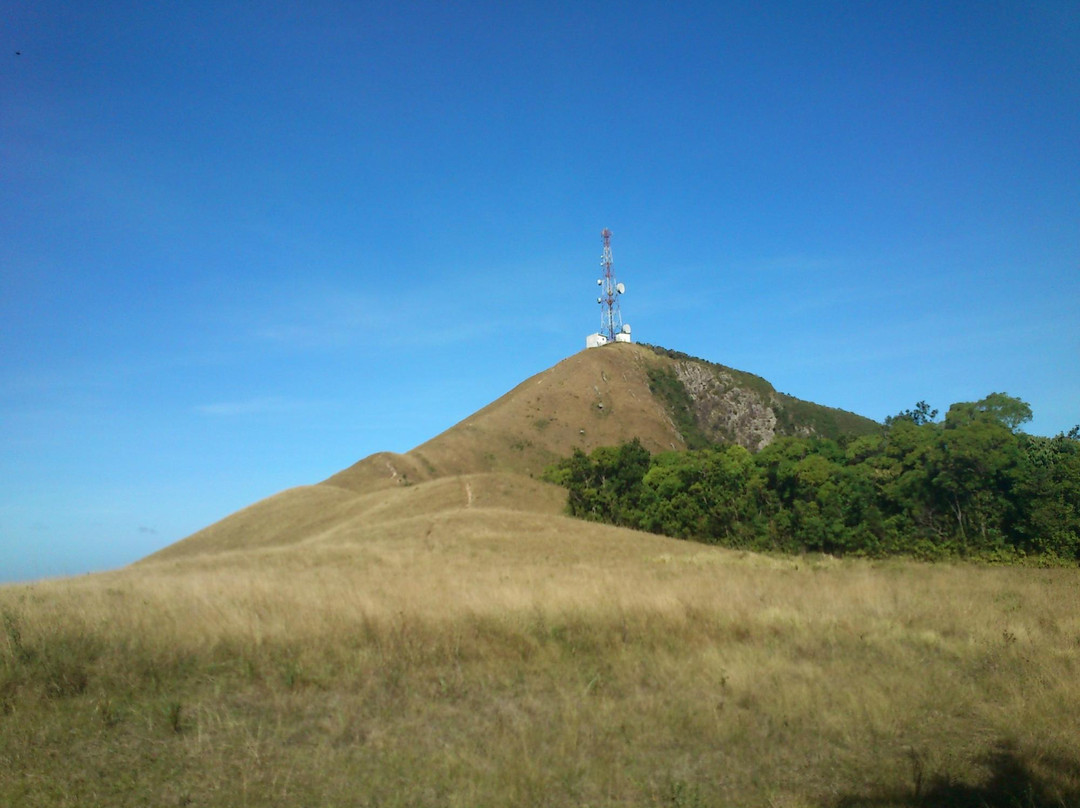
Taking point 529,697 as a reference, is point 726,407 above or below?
above

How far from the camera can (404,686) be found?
8.25m

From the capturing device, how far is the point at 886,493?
45.0 metres

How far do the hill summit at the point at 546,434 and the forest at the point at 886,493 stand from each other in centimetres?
906

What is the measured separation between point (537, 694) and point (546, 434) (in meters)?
121

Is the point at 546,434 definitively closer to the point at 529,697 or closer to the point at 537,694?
the point at 537,694

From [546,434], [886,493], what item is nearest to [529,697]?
[886,493]

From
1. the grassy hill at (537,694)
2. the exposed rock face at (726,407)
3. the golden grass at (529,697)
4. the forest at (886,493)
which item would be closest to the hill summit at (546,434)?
the exposed rock face at (726,407)

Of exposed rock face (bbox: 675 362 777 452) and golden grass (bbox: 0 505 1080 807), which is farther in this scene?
exposed rock face (bbox: 675 362 777 452)

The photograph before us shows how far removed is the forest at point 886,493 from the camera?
3556 cm

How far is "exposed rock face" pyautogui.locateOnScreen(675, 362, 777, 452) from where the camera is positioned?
151375 mm

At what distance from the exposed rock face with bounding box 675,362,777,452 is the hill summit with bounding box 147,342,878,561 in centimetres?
23

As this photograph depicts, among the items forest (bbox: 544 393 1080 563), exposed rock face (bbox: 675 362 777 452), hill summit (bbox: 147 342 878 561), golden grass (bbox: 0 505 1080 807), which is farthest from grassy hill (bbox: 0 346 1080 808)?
exposed rock face (bbox: 675 362 777 452)

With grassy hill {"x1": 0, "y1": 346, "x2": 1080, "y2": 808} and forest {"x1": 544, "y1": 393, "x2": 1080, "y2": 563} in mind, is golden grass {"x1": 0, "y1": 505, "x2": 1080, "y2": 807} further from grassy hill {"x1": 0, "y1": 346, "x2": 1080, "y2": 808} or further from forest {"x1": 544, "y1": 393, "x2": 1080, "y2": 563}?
forest {"x1": 544, "y1": 393, "x2": 1080, "y2": 563}

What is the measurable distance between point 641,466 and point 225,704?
5693 cm
